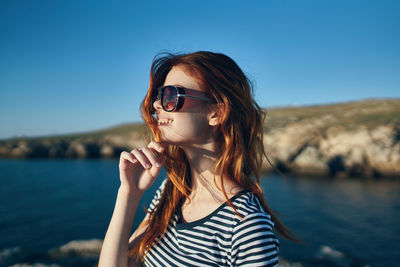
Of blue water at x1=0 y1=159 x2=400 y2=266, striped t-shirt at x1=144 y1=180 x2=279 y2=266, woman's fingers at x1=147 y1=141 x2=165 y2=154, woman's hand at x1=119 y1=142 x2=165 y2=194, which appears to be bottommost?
blue water at x1=0 y1=159 x2=400 y2=266

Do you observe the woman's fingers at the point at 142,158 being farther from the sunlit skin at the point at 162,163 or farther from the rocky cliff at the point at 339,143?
the rocky cliff at the point at 339,143

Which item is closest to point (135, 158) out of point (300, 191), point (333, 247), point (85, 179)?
point (333, 247)

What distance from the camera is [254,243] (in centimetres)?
144

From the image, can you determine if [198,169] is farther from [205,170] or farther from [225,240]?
[225,240]

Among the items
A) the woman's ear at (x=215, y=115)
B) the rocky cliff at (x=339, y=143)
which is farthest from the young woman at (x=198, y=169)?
the rocky cliff at (x=339, y=143)

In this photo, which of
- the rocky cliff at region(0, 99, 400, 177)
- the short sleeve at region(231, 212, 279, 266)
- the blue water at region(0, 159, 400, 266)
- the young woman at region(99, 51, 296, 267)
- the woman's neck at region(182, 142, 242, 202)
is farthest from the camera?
the rocky cliff at region(0, 99, 400, 177)

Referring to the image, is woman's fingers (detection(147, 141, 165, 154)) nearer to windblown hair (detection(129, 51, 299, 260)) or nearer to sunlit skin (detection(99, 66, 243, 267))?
sunlit skin (detection(99, 66, 243, 267))

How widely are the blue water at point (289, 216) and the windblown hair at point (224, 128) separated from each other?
9.74 ft

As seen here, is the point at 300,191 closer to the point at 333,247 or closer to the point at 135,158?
the point at 333,247

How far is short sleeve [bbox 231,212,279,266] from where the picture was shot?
1.42 m

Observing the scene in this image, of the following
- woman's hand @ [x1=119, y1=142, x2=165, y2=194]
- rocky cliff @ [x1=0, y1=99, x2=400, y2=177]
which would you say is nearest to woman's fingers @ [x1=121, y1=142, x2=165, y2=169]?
woman's hand @ [x1=119, y1=142, x2=165, y2=194]

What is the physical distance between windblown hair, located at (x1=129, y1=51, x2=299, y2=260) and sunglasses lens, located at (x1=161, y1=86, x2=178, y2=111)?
195mm

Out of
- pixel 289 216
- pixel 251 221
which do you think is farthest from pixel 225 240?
pixel 289 216

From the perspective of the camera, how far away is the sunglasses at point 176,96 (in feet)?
6.13
